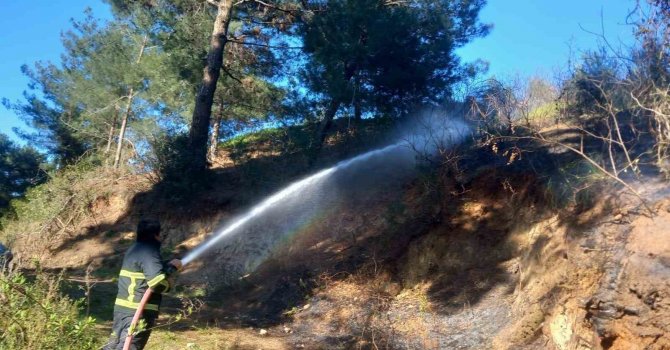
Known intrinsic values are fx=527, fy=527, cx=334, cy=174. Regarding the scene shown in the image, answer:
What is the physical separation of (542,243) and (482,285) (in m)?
1.11

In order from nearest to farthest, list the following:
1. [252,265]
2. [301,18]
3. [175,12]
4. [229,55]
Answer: [252,265] → [301,18] → [175,12] → [229,55]

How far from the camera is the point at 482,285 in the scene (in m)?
7.46

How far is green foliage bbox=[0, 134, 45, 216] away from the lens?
34750mm

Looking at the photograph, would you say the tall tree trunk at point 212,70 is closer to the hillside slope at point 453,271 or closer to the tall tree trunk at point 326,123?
the tall tree trunk at point 326,123

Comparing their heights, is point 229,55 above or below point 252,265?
above

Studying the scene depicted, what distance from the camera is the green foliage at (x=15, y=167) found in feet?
114

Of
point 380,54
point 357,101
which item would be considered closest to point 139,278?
point 357,101

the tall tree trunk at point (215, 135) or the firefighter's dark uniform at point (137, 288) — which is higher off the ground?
the tall tree trunk at point (215, 135)

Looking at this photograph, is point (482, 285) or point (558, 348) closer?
point (558, 348)

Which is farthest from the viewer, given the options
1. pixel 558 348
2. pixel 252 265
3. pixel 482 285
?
pixel 252 265

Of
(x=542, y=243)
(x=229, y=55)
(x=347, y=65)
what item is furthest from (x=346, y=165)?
(x=542, y=243)

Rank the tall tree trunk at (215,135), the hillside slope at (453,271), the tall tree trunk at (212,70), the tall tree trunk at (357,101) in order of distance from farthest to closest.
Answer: the tall tree trunk at (215,135) → the tall tree trunk at (212,70) → the tall tree trunk at (357,101) → the hillside slope at (453,271)

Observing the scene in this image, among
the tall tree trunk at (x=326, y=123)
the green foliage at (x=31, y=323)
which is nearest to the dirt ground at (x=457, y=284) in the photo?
the green foliage at (x=31, y=323)

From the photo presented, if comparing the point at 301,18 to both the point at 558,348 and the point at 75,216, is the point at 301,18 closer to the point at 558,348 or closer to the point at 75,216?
the point at 75,216
